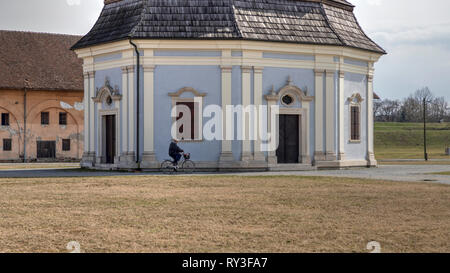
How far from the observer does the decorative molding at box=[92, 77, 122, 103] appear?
98.1ft

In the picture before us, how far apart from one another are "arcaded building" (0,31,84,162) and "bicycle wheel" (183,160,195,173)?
84.9 ft

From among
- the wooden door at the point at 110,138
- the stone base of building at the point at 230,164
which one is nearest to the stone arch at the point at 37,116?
the wooden door at the point at 110,138

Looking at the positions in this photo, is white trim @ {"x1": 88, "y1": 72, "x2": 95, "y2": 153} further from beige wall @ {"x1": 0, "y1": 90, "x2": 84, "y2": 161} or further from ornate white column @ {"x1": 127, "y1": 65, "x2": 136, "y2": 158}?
beige wall @ {"x1": 0, "y1": 90, "x2": 84, "y2": 161}

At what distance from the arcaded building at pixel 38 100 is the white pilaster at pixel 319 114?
86.7 feet

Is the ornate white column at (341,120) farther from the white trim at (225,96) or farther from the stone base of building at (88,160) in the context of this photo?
the stone base of building at (88,160)

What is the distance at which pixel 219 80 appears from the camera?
95.1 feet

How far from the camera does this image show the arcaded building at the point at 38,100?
50.2 m

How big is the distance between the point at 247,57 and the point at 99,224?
18.3 metres

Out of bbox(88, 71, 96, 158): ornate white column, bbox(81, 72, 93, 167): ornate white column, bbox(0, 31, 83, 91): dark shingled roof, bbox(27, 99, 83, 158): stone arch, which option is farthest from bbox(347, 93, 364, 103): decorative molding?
bbox(27, 99, 83, 158): stone arch

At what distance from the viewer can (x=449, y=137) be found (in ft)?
311

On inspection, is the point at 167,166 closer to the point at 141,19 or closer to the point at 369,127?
the point at 141,19

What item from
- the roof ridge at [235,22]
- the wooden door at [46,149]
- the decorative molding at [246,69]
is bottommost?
the wooden door at [46,149]
